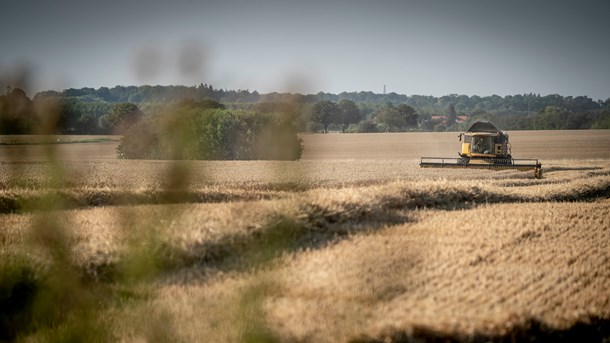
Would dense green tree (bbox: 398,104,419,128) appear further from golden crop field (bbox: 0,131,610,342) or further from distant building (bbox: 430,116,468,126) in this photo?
golden crop field (bbox: 0,131,610,342)

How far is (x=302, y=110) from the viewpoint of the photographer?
209cm

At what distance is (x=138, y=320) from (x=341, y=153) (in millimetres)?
64357

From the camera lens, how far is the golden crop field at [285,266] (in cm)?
224

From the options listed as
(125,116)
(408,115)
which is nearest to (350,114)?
(408,115)

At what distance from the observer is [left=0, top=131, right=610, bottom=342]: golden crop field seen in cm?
224

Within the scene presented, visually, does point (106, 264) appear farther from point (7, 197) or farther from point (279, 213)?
point (7, 197)

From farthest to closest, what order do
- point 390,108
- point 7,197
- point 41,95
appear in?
point 390,108 < point 7,197 < point 41,95

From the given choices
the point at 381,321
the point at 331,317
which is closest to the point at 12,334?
the point at 331,317

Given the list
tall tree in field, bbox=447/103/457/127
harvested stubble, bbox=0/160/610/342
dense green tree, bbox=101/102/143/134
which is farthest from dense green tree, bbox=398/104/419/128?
dense green tree, bbox=101/102/143/134

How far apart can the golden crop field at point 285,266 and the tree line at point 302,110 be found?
0.17m

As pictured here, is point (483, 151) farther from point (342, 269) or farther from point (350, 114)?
point (350, 114)

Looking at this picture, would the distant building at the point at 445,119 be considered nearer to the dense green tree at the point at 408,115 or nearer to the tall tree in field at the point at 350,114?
the dense green tree at the point at 408,115

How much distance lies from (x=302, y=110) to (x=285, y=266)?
1885 millimetres

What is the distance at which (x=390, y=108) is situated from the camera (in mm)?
135125
